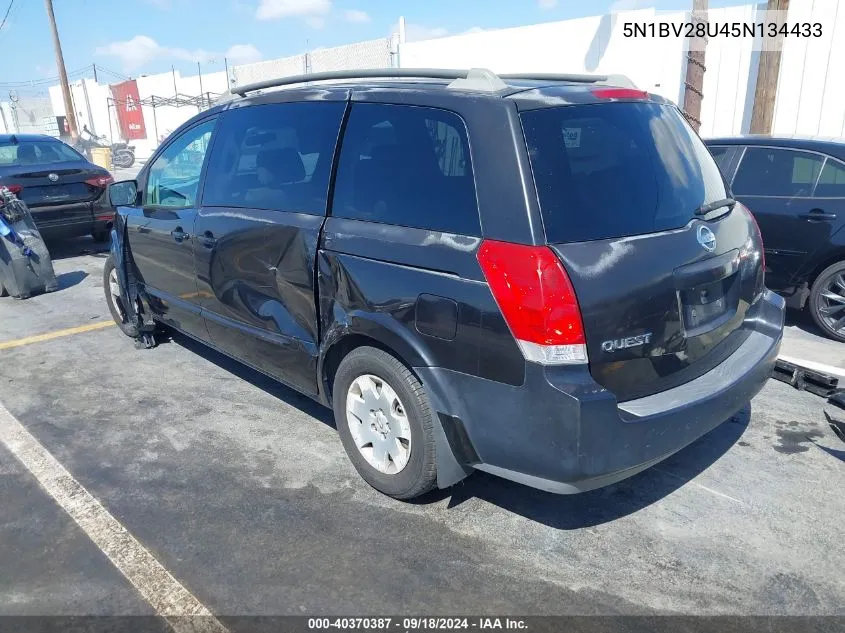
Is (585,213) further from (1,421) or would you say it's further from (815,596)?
(1,421)

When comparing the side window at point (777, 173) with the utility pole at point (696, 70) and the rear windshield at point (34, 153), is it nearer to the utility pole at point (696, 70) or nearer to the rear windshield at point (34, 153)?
the utility pole at point (696, 70)

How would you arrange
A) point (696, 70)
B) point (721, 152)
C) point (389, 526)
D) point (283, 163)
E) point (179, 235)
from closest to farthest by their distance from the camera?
point (389, 526) < point (283, 163) < point (179, 235) < point (721, 152) < point (696, 70)

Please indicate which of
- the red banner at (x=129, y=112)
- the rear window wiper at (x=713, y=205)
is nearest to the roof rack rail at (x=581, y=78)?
the rear window wiper at (x=713, y=205)

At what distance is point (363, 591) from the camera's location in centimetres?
256

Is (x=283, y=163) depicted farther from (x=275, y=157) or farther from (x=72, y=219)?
(x=72, y=219)

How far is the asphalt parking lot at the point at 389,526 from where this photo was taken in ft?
8.29

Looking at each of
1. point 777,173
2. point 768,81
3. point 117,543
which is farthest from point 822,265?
point 768,81

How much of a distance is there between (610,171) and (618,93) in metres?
0.48

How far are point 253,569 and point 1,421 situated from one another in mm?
2425

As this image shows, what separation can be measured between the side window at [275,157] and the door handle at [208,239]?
177 mm

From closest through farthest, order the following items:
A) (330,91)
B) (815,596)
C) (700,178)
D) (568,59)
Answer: (815,596), (700,178), (330,91), (568,59)

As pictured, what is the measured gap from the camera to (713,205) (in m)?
3.11

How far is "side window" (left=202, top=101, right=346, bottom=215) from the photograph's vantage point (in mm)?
3295

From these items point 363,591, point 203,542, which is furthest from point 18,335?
point 363,591
